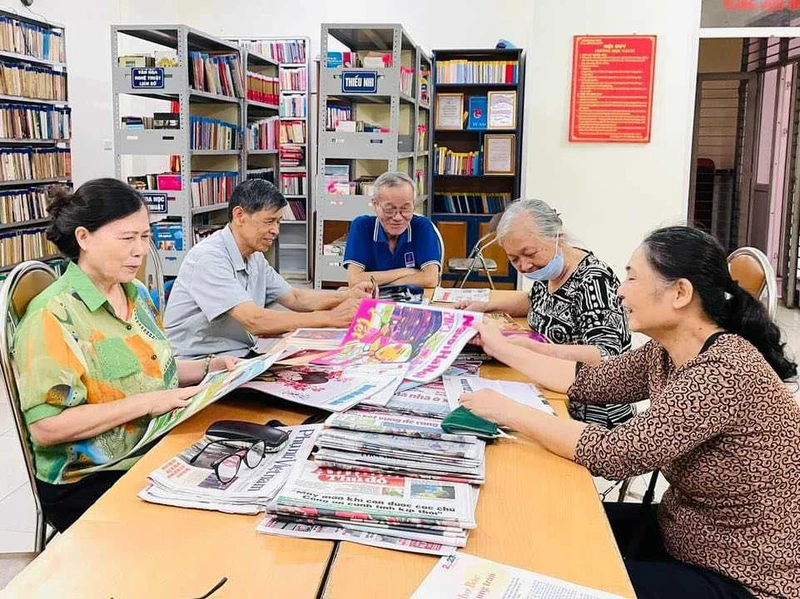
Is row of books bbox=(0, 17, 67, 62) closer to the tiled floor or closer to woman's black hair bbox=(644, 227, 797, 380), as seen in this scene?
the tiled floor

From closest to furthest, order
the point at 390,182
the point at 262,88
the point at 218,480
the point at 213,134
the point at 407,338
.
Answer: the point at 218,480 → the point at 407,338 → the point at 390,182 → the point at 213,134 → the point at 262,88

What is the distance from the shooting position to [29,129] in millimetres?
6301

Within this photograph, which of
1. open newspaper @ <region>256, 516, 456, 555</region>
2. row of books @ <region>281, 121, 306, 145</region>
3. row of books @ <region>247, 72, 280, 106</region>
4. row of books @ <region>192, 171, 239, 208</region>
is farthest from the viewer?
row of books @ <region>281, 121, 306, 145</region>

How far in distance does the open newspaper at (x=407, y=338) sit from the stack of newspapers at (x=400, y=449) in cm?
42

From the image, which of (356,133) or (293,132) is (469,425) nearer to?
(356,133)

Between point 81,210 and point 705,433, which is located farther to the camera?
point 81,210

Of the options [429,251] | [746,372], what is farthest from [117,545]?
[429,251]

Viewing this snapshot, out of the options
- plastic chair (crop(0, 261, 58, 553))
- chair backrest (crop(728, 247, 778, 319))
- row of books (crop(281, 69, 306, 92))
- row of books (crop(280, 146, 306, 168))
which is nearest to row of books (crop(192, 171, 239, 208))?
row of books (crop(280, 146, 306, 168))

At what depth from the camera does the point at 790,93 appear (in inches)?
301

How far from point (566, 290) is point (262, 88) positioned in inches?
228

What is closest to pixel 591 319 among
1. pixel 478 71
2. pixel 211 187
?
pixel 211 187

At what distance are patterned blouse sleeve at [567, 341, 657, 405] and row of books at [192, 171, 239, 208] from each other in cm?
443

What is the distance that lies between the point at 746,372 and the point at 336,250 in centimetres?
431

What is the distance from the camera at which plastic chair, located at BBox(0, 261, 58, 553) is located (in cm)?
167
